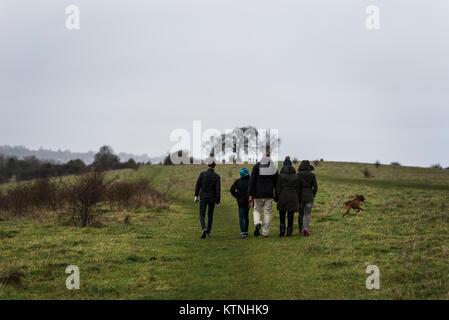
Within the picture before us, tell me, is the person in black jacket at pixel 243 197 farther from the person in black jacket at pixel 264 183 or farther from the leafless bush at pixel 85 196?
the leafless bush at pixel 85 196

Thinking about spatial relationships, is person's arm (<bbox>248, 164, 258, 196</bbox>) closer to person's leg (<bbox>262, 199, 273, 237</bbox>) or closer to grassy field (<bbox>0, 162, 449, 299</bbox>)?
person's leg (<bbox>262, 199, 273, 237</bbox>)

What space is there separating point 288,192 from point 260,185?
3.04ft

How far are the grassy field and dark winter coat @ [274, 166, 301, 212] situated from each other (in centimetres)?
112

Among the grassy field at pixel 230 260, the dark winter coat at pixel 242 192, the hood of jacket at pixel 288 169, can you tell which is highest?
the hood of jacket at pixel 288 169

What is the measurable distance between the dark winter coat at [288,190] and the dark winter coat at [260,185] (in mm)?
260

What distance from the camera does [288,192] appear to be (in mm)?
14250

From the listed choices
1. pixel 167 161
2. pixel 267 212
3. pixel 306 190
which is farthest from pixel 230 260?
pixel 167 161

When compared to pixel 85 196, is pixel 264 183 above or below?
above

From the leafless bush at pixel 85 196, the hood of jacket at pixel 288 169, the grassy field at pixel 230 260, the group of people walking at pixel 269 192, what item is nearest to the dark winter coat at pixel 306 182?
the group of people walking at pixel 269 192

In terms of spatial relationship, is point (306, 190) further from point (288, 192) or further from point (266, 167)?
point (266, 167)

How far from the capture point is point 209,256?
11.2m

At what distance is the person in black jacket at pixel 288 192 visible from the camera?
14.1 metres

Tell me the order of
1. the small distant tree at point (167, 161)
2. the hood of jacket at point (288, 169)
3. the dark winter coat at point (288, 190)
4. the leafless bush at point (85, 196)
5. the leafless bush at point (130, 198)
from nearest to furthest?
the dark winter coat at point (288, 190), the hood of jacket at point (288, 169), the leafless bush at point (85, 196), the leafless bush at point (130, 198), the small distant tree at point (167, 161)
